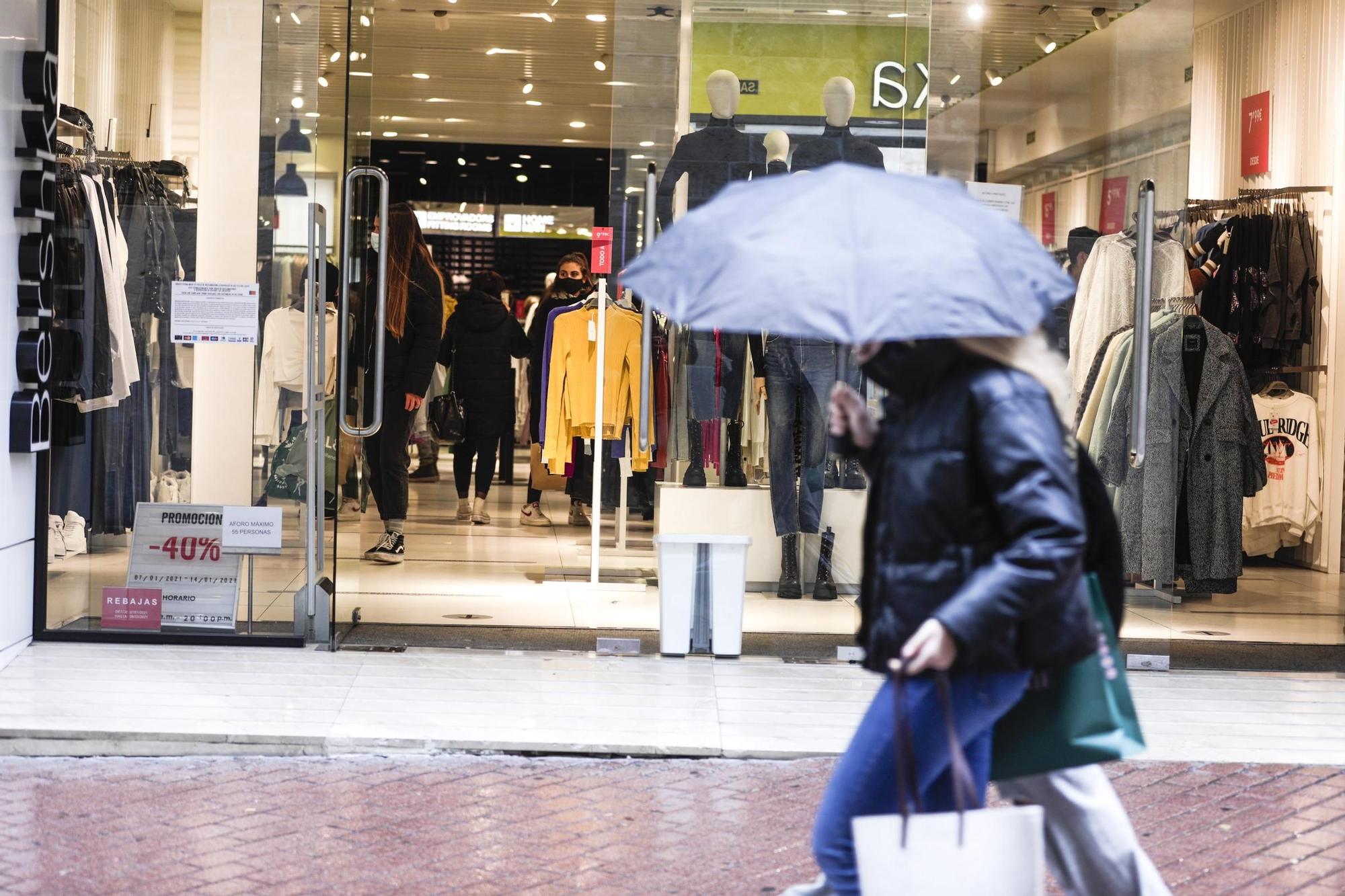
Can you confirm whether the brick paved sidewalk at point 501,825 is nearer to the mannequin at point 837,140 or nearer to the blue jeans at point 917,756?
the blue jeans at point 917,756

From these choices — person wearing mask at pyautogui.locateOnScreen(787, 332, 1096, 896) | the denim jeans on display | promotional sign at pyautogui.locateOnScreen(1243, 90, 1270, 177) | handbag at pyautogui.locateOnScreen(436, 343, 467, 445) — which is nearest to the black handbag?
handbag at pyautogui.locateOnScreen(436, 343, 467, 445)

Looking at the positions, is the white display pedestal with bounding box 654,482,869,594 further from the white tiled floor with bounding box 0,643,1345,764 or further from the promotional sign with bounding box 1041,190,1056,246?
the promotional sign with bounding box 1041,190,1056,246

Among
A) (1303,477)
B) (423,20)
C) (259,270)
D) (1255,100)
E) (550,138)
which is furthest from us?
(550,138)

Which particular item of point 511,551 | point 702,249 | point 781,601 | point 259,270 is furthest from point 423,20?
point 702,249

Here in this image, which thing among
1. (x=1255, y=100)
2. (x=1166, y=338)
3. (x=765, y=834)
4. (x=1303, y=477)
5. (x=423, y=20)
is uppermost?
(x=423, y=20)

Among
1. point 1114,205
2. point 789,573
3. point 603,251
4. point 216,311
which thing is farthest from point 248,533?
point 1114,205

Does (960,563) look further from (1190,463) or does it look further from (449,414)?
(449,414)

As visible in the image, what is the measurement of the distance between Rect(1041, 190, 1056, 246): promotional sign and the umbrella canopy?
12.9ft

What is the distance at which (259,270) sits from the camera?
19.9ft

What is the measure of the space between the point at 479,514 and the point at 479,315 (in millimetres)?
1504

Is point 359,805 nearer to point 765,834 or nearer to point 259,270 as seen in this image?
point 765,834

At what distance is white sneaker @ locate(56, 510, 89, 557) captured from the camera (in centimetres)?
611

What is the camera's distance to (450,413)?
11531 millimetres

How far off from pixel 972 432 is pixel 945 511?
13 cm
